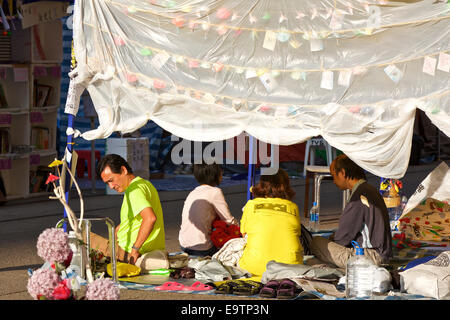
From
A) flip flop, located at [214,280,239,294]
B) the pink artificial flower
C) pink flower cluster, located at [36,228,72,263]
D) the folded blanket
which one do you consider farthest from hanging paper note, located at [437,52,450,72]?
the pink artificial flower

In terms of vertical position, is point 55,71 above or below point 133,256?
above

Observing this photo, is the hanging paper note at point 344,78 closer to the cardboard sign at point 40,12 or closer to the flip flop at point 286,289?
the flip flop at point 286,289

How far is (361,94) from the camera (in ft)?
23.5

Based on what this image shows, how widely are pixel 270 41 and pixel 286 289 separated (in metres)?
2.31

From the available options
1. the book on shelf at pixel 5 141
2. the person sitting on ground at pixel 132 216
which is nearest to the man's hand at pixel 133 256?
the person sitting on ground at pixel 132 216

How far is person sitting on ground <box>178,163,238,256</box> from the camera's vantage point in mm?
7980

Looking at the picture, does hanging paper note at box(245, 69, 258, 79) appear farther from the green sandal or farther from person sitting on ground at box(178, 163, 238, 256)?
the green sandal

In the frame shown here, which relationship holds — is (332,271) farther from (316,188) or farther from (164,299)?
(316,188)

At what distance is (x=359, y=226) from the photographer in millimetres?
7414

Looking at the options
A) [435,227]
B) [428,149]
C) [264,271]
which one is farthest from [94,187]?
[428,149]

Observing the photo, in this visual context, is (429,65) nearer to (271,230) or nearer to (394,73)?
(394,73)

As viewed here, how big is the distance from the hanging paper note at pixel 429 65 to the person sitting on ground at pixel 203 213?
2278 millimetres

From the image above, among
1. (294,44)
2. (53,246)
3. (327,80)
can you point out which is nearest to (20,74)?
(294,44)

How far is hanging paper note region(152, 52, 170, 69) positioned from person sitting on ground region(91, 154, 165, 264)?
91 cm
